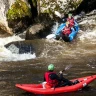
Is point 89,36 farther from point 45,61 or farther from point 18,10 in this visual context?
point 18,10

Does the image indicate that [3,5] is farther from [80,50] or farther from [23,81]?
[23,81]

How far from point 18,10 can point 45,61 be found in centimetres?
450

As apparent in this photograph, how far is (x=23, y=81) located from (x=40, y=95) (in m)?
1.30

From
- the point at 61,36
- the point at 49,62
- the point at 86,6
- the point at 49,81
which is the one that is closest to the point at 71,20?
the point at 61,36

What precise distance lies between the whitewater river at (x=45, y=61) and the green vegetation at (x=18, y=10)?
105cm

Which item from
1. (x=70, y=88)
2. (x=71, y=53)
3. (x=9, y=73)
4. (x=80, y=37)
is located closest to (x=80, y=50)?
(x=71, y=53)

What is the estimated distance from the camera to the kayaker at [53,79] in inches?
379

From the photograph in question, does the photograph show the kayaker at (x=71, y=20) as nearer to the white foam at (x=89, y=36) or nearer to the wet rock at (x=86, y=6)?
the white foam at (x=89, y=36)

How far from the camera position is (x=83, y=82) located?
984 centimetres

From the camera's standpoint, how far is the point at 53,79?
9625mm

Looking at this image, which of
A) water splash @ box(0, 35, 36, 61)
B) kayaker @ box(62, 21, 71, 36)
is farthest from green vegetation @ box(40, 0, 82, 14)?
water splash @ box(0, 35, 36, 61)

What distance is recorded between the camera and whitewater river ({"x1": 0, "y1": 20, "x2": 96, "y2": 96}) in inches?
421

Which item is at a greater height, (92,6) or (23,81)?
(92,6)

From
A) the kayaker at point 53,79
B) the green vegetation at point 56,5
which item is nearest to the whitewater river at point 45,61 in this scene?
the kayaker at point 53,79
